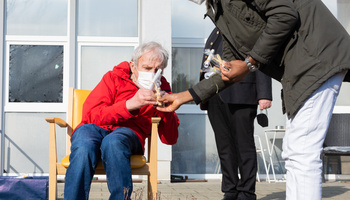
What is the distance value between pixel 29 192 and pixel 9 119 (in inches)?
132

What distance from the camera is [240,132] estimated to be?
4.34 meters

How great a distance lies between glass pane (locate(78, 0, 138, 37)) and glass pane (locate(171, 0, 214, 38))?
580 mm

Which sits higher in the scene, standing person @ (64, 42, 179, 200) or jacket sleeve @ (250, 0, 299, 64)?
jacket sleeve @ (250, 0, 299, 64)

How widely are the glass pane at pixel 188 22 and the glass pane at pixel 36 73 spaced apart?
1716mm

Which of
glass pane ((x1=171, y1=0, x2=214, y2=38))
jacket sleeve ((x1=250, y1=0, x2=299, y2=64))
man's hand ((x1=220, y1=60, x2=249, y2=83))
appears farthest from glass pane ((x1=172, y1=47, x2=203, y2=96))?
jacket sleeve ((x1=250, y1=0, x2=299, y2=64))

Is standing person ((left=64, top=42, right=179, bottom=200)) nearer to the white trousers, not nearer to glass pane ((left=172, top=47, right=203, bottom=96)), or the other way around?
the white trousers

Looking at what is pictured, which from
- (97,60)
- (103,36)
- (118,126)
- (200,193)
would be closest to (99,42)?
(103,36)

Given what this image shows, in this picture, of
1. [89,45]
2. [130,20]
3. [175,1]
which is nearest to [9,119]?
[89,45]

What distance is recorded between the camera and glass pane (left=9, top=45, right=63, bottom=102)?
743cm

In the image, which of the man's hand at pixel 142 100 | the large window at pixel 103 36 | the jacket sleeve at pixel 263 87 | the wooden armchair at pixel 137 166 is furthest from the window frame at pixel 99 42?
the man's hand at pixel 142 100

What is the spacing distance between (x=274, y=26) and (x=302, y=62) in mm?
196

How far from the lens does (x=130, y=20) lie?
7.64 meters

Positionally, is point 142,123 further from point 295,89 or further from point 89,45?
point 89,45

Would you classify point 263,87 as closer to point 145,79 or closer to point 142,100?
point 145,79
